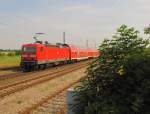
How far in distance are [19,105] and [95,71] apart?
29.2ft

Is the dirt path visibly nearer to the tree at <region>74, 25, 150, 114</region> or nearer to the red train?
the tree at <region>74, 25, 150, 114</region>

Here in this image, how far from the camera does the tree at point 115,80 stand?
331cm

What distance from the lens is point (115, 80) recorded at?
140 inches

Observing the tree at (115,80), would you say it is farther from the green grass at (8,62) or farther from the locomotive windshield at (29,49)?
the green grass at (8,62)

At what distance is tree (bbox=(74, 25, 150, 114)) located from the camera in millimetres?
3311

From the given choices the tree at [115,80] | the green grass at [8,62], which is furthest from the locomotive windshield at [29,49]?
the tree at [115,80]

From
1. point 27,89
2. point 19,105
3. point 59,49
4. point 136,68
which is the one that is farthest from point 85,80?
point 59,49

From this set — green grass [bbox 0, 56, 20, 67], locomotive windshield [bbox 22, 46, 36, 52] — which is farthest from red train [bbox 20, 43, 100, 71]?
green grass [bbox 0, 56, 20, 67]

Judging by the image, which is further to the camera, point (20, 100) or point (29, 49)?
point (29, 49)

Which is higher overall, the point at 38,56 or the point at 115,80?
the point at 115,80

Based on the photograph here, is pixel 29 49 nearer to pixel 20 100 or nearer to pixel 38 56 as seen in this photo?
pixel 38 56

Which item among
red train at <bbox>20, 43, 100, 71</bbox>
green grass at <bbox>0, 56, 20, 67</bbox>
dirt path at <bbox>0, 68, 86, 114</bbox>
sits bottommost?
dirt path at <bbox>0, 68, 86, 114</bbox>

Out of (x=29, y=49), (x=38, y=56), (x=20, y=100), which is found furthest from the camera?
(x=29, y=49)

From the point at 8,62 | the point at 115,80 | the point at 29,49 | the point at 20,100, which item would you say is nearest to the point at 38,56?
the point at 29,49
